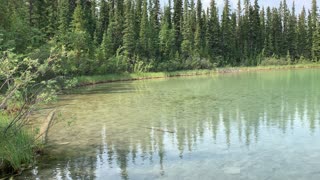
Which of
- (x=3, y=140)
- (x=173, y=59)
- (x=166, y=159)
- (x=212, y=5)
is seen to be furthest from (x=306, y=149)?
(x=212, y=5)

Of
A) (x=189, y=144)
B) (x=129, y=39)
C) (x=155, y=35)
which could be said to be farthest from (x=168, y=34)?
(x=189, y=144)

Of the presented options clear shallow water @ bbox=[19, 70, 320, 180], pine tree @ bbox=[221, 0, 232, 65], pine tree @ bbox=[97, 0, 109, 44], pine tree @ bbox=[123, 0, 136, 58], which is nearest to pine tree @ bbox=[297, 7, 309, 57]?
pine tree @ bbox=[221, 0, 232, 65]

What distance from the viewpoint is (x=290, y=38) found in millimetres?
87750

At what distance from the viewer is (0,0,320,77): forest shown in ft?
167

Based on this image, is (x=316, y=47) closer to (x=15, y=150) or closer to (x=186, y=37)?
(x=186, y=37)

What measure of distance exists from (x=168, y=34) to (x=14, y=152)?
206 ft

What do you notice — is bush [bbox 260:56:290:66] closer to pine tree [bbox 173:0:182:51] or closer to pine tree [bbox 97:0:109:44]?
pine tree [bbox 173:0:182:51]

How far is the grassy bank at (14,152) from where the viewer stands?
898cm

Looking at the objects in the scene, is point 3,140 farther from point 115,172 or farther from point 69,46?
point 69,46

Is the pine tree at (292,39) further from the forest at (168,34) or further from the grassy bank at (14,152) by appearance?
the grassy bank at (14,152)

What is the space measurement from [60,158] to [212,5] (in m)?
78.2

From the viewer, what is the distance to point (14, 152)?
29.6 ft

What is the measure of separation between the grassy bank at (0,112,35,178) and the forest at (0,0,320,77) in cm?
2664

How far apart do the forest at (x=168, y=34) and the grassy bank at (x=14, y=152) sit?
1049 inches
